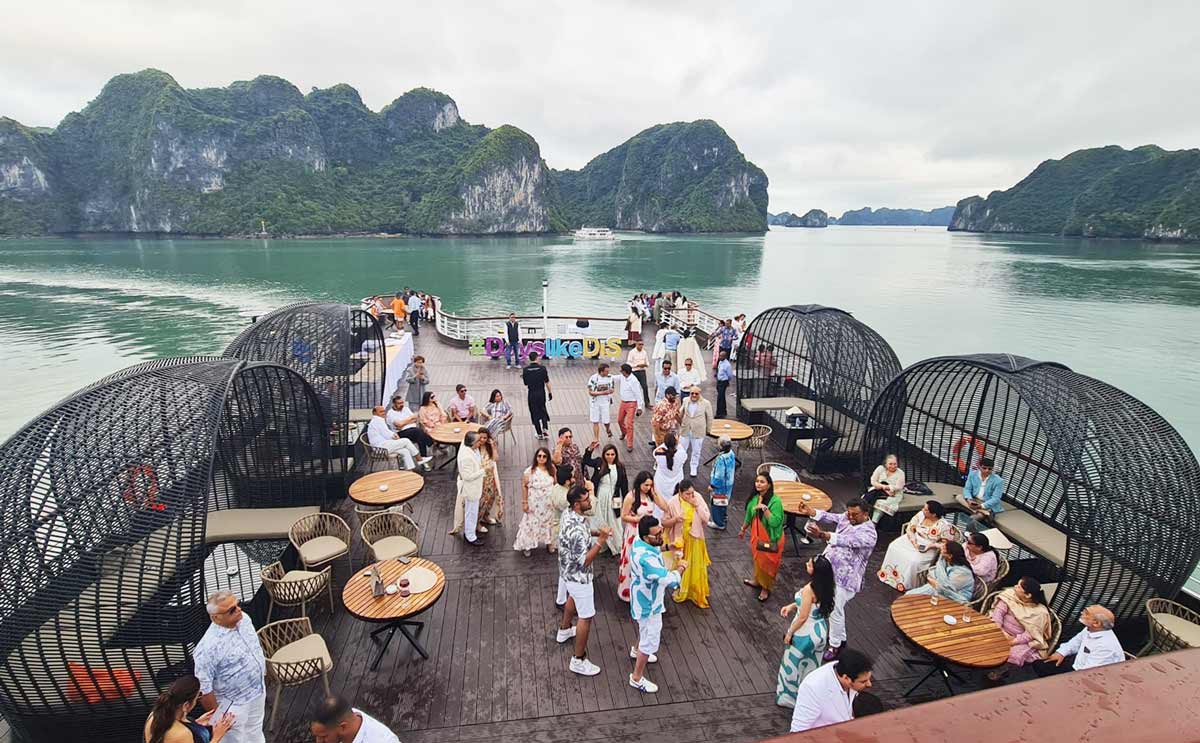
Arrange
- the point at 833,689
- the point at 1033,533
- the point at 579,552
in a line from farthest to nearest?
1. the point at 1033,533
2. the point at 579,552
3. the point at 833,689

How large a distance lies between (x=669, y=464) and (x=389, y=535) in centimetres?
349

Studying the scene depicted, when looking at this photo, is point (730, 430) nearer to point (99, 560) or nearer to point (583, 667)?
point (583, 667)

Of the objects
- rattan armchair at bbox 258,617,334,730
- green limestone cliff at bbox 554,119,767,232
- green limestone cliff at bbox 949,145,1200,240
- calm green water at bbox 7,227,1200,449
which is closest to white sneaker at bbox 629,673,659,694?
rattan armchair at bbox 258,617,334,730

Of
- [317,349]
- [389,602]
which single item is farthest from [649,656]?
[317,349]

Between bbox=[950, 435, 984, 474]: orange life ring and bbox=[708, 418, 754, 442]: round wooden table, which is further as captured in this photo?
bbox=[708, 418, 754, 442]: round wooden table

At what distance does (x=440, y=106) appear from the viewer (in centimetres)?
17050

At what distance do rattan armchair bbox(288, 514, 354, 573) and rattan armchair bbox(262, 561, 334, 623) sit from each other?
Result: 0.86 feet

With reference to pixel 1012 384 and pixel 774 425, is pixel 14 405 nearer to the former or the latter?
pixel 774 425

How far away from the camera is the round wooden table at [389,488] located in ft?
24.1

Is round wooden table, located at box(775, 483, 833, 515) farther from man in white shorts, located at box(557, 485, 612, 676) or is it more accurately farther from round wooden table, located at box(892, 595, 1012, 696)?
man in white shorts, located at box(557, 485, 612, 676)

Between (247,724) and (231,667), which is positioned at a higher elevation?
(231,667)

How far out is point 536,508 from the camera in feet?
23.4

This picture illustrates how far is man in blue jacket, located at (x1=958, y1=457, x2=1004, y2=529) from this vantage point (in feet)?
23.6

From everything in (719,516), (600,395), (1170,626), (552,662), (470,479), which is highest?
(600,395)
